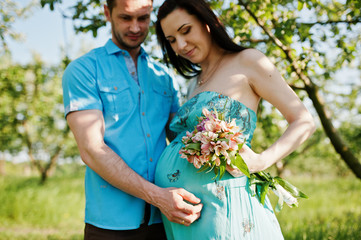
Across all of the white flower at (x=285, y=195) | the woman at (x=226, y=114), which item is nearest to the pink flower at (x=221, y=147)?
the woman at (x=226, y=114)

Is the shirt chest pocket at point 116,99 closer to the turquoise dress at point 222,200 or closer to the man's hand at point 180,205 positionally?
the turquoise dress at point 222,200

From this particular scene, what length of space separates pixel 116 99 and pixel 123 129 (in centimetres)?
22

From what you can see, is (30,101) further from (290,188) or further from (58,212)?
(290,188)

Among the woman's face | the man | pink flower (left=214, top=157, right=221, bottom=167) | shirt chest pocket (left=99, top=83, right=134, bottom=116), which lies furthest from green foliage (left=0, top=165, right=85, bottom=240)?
pink flower (left=214, top=157, right=221, bottom=167)

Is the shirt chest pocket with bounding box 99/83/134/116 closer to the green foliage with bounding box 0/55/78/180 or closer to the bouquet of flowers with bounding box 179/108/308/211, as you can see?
the bouquet of flowers with bounding box 179/108/308/211

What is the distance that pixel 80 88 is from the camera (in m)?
2.09

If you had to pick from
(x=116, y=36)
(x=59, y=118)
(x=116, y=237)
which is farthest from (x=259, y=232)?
(x=59, y=118)

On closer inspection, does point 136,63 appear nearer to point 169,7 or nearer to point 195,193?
point 169,7

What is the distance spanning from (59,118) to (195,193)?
41.0 ft

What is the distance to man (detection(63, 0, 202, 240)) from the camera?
6.49 ft

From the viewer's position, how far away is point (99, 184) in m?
2.15

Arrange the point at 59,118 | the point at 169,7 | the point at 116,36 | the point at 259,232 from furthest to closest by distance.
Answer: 1. the point at 59,118
2. the point at 116,36
3. the point at 169,7
4. the point at 259,232

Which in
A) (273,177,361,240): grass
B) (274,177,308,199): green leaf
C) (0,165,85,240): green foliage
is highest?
(274,177,308,199): green leaf

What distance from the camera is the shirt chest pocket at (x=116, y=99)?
7.25ft
